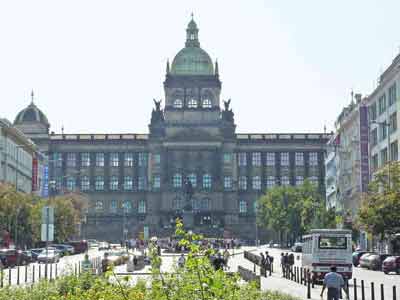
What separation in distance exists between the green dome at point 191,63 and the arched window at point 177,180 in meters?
21.5

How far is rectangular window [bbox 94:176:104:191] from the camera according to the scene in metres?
191

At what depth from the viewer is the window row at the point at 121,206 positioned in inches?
7413

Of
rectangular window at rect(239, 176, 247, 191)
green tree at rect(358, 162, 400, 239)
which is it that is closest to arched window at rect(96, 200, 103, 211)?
rectangular window at rect(239, 176, 247, 191)

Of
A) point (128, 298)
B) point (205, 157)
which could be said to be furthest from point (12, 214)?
point (205, 157)

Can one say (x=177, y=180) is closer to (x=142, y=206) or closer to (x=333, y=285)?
(x=142, y=206)

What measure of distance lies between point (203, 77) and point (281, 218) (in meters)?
57.1

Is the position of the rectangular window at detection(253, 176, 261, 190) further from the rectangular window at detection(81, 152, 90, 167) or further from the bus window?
the bus window

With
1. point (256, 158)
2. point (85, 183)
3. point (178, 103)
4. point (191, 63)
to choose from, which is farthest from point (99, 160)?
point (256, 158)

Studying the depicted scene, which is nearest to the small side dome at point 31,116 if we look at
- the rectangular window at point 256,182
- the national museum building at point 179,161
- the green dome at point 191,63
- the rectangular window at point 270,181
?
the national museum building at point 179,161

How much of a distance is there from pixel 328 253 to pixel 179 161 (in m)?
136

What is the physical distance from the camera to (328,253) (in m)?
54.8

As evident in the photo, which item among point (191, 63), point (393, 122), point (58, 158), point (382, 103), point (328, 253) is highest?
point (191, 63)

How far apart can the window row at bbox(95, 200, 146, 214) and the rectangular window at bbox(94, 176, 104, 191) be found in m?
3.28

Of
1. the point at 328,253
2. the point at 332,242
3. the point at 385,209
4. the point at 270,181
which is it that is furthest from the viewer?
the point at 270,181
